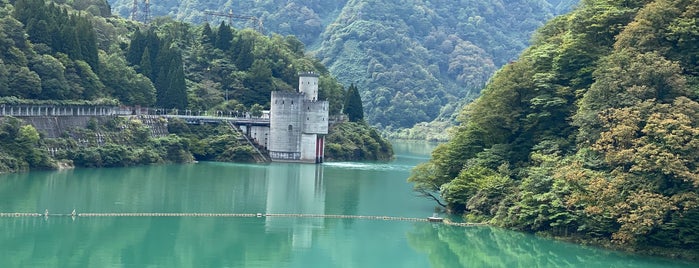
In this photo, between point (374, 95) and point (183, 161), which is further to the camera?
point (374, 95)

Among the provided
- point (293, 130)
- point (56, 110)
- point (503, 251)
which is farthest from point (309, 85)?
point (503, 251)

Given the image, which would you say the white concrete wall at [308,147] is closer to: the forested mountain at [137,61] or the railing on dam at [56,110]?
the forested mountain at [137,61]

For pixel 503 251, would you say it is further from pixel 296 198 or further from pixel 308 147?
pixel 308 147

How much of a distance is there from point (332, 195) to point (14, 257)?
26769 mm

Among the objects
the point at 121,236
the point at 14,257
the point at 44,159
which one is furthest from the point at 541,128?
the point at 44,159

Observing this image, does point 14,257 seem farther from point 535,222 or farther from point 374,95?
point 374,95

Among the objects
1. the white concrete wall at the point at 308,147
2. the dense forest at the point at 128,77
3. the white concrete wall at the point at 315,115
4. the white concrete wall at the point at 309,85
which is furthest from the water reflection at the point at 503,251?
the white concrete wall at the point at 309,85

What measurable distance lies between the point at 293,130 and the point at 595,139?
51.8 metres

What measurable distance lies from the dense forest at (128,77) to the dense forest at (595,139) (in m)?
29.6

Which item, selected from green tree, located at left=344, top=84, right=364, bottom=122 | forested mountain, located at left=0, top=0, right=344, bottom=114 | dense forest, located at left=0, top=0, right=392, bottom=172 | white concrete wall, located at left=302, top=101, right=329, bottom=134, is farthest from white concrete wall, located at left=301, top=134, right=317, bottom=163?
green tree, located at left=344, top=84, right=364, bottom=122

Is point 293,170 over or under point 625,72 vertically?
under

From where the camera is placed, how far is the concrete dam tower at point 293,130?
88.0 meters

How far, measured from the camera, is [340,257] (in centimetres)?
3447

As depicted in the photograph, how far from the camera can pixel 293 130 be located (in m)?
88.0
